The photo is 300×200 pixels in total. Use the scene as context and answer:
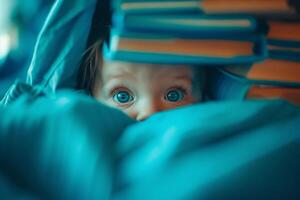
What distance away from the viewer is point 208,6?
1.90 ft

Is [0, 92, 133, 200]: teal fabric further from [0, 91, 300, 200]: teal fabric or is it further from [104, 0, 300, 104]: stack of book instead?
[104, 0, 300, 104]: stack of book

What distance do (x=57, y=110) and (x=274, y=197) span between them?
8.6 inches

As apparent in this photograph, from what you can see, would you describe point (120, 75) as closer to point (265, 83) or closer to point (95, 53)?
point (95, 53)

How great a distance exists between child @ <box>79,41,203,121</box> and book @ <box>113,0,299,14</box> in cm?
9

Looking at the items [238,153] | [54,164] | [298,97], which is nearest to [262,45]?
[298,97]

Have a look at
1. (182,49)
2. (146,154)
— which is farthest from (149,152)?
(182,49)

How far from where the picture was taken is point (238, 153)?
45 cm

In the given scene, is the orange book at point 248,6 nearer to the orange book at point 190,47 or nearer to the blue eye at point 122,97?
the orange book at point 190,47

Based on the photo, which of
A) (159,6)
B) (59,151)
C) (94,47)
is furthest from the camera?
(94,47)

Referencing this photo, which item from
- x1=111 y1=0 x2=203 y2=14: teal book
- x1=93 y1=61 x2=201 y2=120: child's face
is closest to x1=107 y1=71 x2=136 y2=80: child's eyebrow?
x1=93 y1=61 x2=201 y2=120: child's face

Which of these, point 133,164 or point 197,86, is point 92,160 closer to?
point 133,164

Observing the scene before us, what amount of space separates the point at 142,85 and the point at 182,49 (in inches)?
3.3

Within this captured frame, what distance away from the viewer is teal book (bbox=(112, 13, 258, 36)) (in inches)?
22.6

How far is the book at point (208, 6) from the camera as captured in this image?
0.57m
